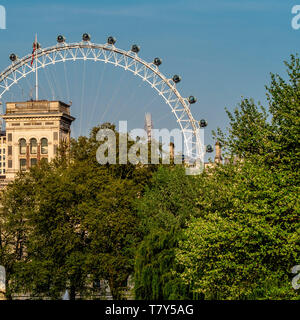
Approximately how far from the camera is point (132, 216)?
77.9 meters

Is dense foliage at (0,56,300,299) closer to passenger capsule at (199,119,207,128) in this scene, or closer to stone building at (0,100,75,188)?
passenger capsule at (199,119,207,128)

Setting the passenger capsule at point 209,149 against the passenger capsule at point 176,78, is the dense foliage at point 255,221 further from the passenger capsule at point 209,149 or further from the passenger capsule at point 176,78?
the passenger capsule at point 176,78

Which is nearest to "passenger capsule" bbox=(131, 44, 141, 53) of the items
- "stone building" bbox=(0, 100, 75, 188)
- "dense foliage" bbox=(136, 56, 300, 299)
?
"stone building" bbox=(0, 100, 75, 188)

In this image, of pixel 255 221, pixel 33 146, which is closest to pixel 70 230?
pixel 255 221

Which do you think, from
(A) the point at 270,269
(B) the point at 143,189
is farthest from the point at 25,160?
(A) the point at 270,269

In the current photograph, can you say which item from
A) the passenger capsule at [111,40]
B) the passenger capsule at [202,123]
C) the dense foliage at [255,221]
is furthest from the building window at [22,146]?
the dense foliage at [255,221]

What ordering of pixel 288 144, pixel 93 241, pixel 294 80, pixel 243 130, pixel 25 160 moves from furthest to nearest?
pixel 25 160, pixel 93 241, pixel 243 130, pixel 294 80, pixel 288 144

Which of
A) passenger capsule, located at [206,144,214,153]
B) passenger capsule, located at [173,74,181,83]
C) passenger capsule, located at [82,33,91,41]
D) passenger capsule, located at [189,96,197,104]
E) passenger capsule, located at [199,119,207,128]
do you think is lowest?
passenger capsule, located at [206,144,214,153]

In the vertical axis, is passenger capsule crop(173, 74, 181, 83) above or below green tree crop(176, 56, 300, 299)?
above

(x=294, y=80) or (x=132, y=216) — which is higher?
(x=294, y=80)

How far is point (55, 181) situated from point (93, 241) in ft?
24.7

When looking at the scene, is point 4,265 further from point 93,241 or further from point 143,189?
point 143,189

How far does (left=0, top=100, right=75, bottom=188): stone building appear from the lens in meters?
153
